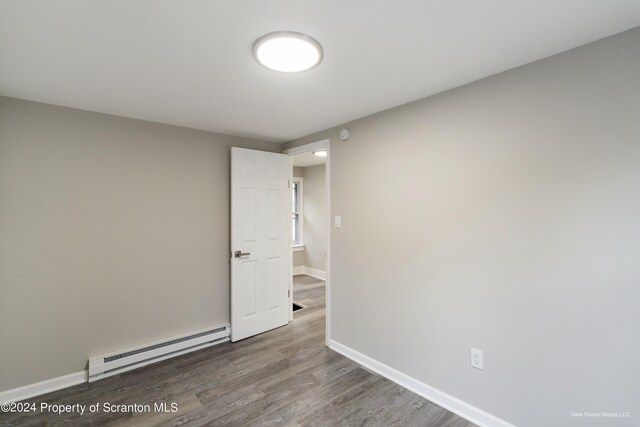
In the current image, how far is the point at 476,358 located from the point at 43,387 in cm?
332

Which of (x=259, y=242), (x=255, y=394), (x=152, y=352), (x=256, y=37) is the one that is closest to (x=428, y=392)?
(x=255, y=394)

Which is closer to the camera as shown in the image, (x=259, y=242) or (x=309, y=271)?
(x=259, y=242)

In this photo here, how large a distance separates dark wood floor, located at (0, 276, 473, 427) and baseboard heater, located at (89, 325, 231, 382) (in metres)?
0.07

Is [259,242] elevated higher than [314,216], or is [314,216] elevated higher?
[314,216]

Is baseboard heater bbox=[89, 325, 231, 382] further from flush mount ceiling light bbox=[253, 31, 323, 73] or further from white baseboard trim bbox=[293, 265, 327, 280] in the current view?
white baseboard trim bbox=[293, 265, 327, 280]

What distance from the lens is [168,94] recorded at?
208 cm

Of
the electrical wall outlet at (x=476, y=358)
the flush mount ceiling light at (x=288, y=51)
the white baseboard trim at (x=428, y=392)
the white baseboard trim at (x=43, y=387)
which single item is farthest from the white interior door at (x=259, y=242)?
the electrical wall outlet at (x=476, y=358)

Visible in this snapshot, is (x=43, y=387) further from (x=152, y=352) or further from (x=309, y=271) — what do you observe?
(x=309, y=271)

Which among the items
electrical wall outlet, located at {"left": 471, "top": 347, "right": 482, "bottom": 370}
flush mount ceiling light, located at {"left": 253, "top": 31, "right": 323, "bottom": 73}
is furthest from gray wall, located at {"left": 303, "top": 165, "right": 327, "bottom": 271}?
flush mount ceiling light, located at {"left": 253, "top": 31, "right": 323, "bottom": 73}

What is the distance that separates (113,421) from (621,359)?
307cm

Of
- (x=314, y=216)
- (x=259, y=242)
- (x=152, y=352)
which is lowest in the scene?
(x=152, y=352)

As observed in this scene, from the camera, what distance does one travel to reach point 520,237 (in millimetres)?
1688

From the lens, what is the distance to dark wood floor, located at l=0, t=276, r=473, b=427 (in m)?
1.90

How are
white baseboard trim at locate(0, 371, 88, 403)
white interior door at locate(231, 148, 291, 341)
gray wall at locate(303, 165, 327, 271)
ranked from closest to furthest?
white baseboard trim at locate(0, 371, 88, 403)
white interior door at locate(231, 148, 291, 341)
gray wall at locate(303, 165, 327, 271)
